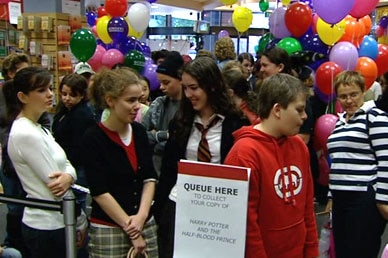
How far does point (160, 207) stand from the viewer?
2189 millimetres

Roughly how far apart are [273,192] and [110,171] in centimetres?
69

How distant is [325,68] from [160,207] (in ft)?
8.09

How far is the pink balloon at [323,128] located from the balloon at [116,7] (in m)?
2.84

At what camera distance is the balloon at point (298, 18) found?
4.50 meters

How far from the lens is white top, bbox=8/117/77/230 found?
6.40 ft

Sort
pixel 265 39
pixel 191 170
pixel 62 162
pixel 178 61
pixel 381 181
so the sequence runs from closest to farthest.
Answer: pixel 191 170 < pixel 62 162 < pixel 381 181 < pixel 178 61 < pixel 265 39

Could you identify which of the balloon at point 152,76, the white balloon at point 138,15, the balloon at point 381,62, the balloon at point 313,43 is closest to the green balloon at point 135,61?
the balloon at point 152,76

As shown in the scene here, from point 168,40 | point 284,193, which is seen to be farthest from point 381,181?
point 168,40

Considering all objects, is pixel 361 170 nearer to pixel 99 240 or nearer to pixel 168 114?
pixel 168 114

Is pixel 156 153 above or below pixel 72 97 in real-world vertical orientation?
below

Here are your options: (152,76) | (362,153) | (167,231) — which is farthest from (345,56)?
(167,231)

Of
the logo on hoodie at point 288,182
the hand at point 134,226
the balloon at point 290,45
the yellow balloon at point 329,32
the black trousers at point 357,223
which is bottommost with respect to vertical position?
the black trousers at point 357,223

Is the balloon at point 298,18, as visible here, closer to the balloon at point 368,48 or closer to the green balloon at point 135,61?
the balloon at point 368,48

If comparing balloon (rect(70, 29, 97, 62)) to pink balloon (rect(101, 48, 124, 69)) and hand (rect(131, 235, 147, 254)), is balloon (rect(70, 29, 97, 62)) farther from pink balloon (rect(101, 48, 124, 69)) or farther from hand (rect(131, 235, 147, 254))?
hand (rect(131, 235, 147, 254))
